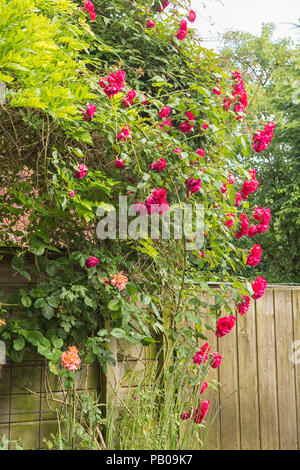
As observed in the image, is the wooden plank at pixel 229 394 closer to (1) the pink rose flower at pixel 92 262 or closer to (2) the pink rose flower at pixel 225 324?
(2) the pink rose flower at pixel 225 324

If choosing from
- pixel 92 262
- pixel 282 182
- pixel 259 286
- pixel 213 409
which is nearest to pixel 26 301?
pixel 92 262

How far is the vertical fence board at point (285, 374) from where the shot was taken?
112 inches

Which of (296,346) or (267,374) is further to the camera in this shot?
(296,346)

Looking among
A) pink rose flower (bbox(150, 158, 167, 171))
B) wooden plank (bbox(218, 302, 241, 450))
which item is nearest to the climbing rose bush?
pink rose flower (bbox(150, 158, 167, 171))

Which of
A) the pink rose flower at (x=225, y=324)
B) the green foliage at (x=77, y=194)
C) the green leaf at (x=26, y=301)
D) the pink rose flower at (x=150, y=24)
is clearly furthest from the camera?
the pink rose flower at (x=150, y=24)

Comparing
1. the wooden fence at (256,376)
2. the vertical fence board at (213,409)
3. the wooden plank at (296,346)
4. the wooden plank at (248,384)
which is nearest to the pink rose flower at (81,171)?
the wooden fence at (256,376)

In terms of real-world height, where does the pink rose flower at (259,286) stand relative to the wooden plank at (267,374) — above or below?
above

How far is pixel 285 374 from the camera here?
113 inches

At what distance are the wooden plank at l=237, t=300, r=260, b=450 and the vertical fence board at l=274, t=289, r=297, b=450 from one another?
22cm

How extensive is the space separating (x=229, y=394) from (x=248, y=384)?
164mm

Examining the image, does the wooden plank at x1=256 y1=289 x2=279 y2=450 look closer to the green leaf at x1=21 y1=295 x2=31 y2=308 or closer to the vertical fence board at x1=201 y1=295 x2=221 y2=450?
the vertical fence board at x1=201 y1=295 x2=221 y2=450

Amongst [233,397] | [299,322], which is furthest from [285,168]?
[233,397]

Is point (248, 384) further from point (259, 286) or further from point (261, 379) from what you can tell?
point (259, 286)

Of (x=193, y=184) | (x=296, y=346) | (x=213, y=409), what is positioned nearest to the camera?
(x=193, y=184)
